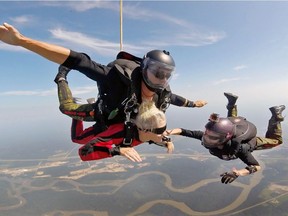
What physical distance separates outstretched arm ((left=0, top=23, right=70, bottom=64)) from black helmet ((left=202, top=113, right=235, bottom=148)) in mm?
3067

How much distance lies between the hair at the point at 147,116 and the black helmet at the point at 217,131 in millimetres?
1663

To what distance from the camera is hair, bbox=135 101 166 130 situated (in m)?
3.03

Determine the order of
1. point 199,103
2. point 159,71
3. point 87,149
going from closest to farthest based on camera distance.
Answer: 1. point 159,71
2. point 87,149
3. point 199,103

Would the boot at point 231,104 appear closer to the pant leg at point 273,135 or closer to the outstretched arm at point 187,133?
the pant leg at point 273,135

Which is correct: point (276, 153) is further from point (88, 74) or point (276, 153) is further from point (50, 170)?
point (88, 74)

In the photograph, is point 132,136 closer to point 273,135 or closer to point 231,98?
point 231,98

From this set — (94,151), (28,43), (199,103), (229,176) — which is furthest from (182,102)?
(28,43)

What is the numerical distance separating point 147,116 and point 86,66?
3.09 feet

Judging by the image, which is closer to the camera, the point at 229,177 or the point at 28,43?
the point at 28,43

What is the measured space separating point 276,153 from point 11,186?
88823 millimetres

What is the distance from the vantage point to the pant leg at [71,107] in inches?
165

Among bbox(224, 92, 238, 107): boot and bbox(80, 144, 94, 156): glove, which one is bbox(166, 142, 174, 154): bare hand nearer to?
bbox(80, 144, 94, 156): glove

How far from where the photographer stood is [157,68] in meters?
3.02

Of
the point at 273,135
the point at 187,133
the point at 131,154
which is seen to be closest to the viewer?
the point at 131,154
